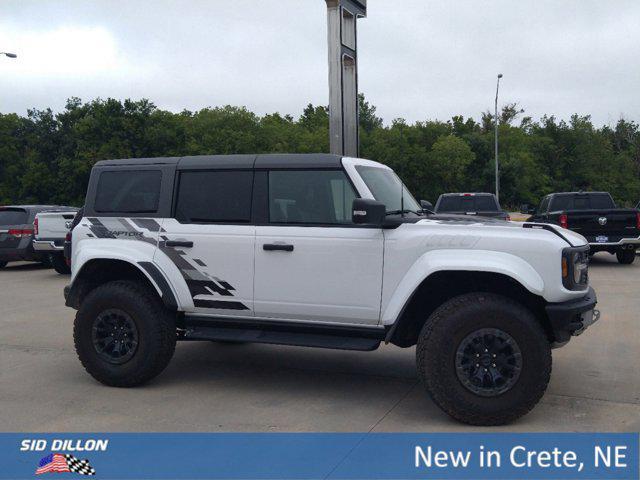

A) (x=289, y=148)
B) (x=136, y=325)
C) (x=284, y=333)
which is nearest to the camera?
(x=284, y=333)

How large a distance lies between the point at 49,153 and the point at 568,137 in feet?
174

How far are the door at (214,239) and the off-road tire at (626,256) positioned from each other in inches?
493

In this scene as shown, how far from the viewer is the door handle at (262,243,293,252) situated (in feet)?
17.2

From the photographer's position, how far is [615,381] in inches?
228

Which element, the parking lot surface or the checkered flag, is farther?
the parking lot surface

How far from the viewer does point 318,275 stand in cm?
517

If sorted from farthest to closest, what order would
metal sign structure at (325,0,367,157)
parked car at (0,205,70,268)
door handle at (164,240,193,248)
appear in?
parked car at (0,205,70,268) → metal sign structure at (325,0,367,157) → door handle at (164,240,193,248)

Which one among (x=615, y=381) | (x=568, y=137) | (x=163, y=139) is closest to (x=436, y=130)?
(x=568, y=137)

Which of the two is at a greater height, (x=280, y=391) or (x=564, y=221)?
(x=564, y=221)

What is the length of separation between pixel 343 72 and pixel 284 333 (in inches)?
408

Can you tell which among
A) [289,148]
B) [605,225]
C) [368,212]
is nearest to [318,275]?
[368,212]

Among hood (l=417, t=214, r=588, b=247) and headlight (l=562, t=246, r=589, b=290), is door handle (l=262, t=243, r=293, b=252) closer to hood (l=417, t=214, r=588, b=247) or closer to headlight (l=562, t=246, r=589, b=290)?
hood (l=417, t=214, r=588, b=247)

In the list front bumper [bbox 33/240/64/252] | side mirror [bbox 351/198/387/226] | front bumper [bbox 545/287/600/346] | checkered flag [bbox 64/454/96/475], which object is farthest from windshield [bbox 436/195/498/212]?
checkered flag [bbox 64/454/96/475]

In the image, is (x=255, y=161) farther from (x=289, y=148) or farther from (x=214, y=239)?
(x=289, y=148)
